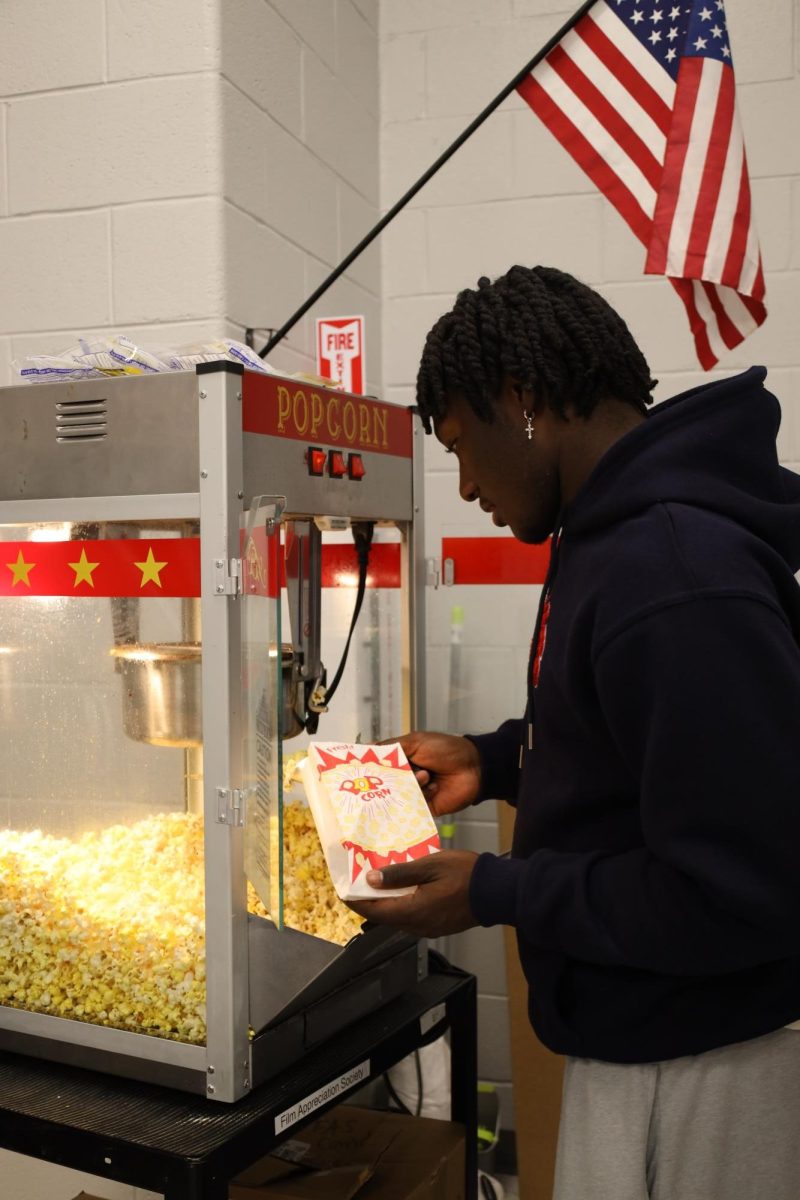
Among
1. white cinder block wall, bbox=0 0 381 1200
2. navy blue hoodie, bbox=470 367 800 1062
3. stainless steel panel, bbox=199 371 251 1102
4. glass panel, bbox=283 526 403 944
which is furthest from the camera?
white cinder block wall, bbox=0 0 381 1200

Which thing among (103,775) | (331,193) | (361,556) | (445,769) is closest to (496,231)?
(331,193)

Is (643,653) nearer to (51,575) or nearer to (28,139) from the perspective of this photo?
(51,575)

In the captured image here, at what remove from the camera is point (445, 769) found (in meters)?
1.61

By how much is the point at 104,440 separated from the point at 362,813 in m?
0.52

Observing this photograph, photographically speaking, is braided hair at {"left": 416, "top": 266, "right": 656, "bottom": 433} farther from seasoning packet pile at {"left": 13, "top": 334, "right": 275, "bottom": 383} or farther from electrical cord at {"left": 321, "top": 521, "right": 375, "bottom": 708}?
electrical cord at {"left": 321, "top": 521, "right": 375, "bottom": 708}

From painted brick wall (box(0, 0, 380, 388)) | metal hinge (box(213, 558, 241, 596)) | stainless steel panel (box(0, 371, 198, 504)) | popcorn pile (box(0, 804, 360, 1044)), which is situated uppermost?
painted brick wall (box(0, 0, 380, 388))

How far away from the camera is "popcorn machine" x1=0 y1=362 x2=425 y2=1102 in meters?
1.25

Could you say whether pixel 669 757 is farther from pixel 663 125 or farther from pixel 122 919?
pixel 663 125

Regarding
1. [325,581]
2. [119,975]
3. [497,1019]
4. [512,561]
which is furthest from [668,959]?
[497,1019]

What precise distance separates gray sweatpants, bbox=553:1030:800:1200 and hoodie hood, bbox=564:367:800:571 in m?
0.52

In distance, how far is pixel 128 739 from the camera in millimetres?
1351

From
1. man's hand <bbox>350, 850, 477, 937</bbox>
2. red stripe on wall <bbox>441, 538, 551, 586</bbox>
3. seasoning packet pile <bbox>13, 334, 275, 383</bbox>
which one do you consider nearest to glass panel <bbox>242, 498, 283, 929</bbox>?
man's hand <bbox>350, 850, 477, 937</bbox>

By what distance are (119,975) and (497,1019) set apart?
161 cm

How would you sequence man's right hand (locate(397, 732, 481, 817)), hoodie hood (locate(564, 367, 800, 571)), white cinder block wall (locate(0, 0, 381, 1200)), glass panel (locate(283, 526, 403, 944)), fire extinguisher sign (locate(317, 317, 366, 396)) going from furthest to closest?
fire extinguisher sign (locate(317, 317, 366, 396)) < white cinder block wall (locate(0, 0, 381, 1200)) < man's right hand (locate(397, 732, 481, 817)) < glass panel (locate(283, 526, 403, 944)) < hoodie hood (locate(564, 367, 800, 571))
